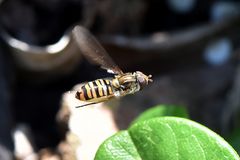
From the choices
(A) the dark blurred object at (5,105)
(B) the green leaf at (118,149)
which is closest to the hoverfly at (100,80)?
(B) the green leaf at (118,149)

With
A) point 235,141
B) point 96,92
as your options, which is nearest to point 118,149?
point 96,92

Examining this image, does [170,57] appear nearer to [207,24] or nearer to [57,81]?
[207,24]

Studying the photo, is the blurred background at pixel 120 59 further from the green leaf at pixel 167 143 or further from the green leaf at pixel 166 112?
the green leaf at pixel 167 143

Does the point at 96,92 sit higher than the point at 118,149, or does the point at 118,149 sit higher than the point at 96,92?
the point at 96,92

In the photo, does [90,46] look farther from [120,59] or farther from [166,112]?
[120,59]

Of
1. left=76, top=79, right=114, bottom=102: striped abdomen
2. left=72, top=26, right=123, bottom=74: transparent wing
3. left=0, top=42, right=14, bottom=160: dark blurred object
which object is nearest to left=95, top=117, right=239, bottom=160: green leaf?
left=76, top=79, right=114, bottom=102: striped abdomen

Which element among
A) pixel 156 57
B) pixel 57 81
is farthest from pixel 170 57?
pixel 57 81

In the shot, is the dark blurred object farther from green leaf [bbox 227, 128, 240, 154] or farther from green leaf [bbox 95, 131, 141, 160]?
green leaf [bbox 95, 131, 141, 160]
